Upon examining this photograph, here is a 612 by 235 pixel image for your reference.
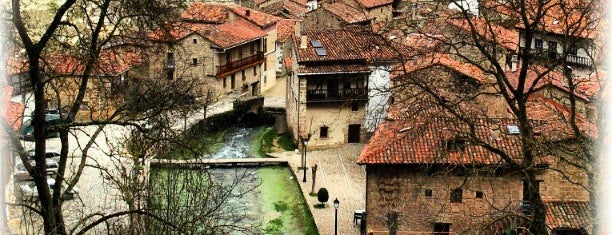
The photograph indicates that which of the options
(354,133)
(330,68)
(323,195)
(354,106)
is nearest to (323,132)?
(354,133)

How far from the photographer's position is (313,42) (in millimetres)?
31094

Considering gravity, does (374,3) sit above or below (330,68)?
above

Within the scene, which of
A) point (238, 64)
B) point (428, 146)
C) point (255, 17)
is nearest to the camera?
point (428, 146)

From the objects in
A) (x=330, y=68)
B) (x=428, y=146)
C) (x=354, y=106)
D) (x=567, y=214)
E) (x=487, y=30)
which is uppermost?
(x=330, y=68)

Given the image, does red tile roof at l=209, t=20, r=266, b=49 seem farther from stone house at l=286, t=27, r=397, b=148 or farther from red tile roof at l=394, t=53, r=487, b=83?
red tile roof at l=394, t=53, r=487, b=83

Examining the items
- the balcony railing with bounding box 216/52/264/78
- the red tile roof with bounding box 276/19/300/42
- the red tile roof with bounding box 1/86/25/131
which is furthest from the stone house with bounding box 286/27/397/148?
the red tile roof with bounding box 1/86/25/131

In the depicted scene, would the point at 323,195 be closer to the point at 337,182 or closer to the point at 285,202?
the point at 285,202

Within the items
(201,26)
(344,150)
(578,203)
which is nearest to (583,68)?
(344,150)

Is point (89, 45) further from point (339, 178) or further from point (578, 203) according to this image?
point (339, 178)

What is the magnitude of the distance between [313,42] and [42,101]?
2325cm

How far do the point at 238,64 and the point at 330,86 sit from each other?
793 cm

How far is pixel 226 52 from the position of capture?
37.0m

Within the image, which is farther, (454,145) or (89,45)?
(454,145)

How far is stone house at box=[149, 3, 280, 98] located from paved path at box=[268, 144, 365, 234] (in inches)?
261
